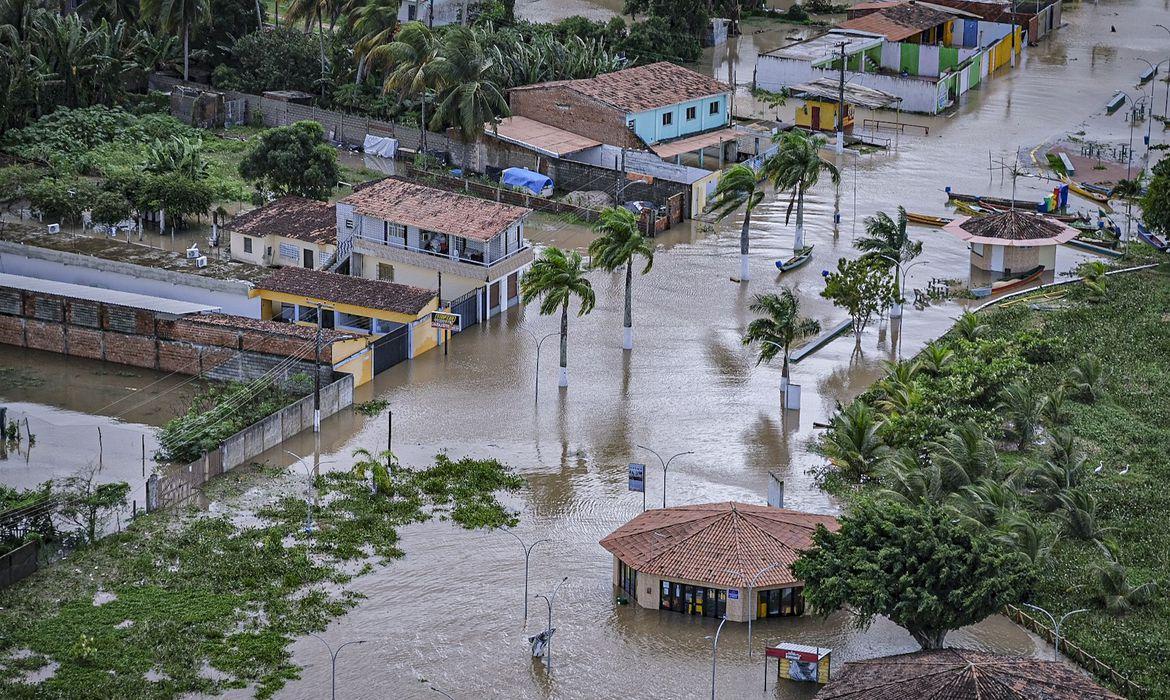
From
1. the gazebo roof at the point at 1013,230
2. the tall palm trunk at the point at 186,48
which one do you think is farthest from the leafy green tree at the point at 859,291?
the tall palm trunk at the point at 186,48

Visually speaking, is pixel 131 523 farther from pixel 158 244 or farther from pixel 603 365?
pixel 158 244

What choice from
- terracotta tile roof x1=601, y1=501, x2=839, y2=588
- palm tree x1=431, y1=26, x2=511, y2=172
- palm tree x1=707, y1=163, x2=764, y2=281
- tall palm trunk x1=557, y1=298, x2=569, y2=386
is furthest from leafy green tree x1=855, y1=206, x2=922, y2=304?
terracotta tile roof x1=601, y1=501, x2=839, y2=588

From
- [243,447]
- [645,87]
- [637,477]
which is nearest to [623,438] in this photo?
[637,477]

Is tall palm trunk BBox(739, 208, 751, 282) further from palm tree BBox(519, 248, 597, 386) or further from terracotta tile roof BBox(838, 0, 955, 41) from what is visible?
terracotta tile roof BBox(838, 0, 955, 41)

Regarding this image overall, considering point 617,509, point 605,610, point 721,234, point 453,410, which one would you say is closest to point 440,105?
point 721,234

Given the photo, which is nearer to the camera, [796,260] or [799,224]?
[796,260]

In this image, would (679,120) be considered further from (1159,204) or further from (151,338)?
(151,338)
